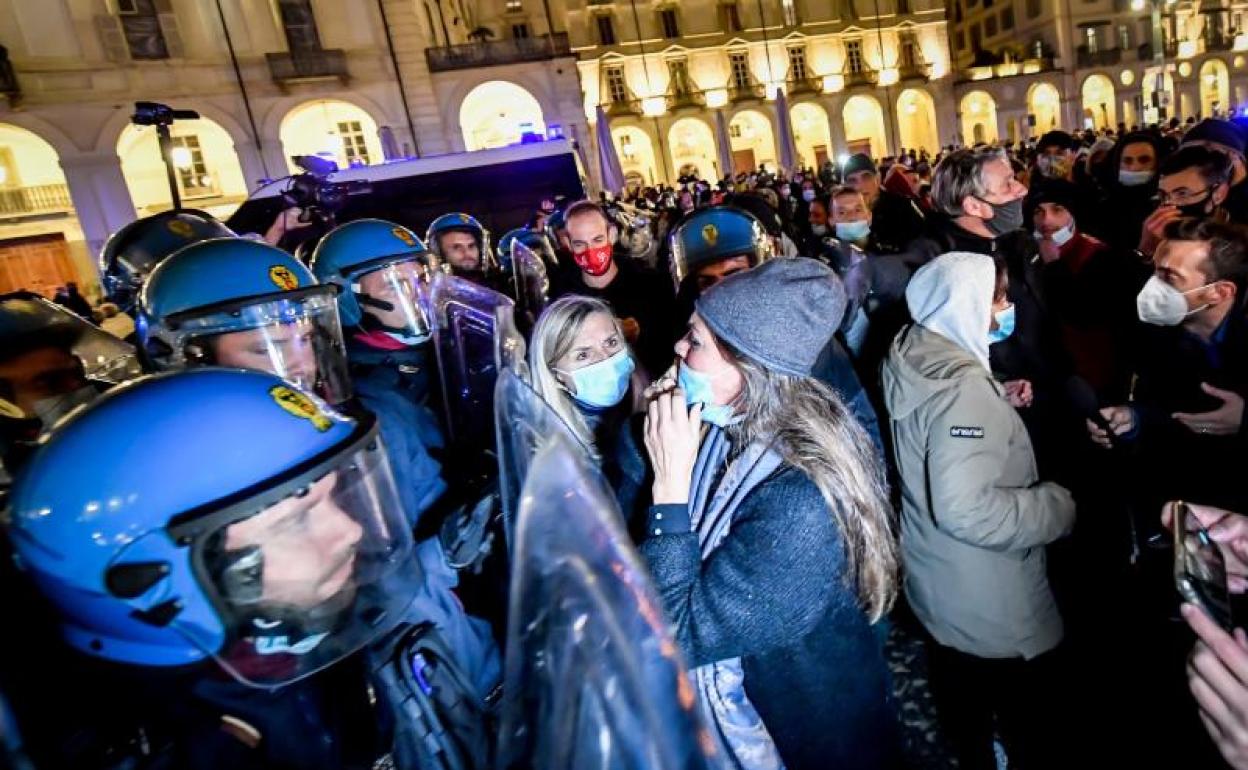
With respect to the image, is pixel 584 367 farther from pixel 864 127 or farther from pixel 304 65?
pixel 864 127

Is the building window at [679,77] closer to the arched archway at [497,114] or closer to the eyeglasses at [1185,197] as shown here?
the arched archway at [497,114]

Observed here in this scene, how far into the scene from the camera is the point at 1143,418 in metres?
2.85

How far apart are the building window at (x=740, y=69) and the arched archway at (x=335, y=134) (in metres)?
28.7

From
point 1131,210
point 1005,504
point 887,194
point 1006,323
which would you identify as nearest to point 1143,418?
point 1006,323

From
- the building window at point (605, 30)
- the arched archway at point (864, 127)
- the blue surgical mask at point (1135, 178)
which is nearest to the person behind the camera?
the blue surgical mask at point (1135, 178)

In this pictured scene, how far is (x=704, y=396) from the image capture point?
188 cm

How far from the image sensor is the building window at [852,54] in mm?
46375

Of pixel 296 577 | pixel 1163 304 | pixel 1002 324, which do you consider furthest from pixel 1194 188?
pixel 296 577

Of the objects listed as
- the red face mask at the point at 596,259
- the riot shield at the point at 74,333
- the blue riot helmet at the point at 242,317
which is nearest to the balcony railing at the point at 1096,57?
the red face mask at the point at 596,259

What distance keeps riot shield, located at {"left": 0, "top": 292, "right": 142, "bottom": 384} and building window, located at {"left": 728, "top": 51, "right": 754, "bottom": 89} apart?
47.0 meters

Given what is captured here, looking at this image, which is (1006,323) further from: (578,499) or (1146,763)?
(578,499)

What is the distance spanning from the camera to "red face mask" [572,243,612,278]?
4.29m

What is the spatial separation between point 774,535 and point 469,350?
1.68 m

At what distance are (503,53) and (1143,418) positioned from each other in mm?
26450
